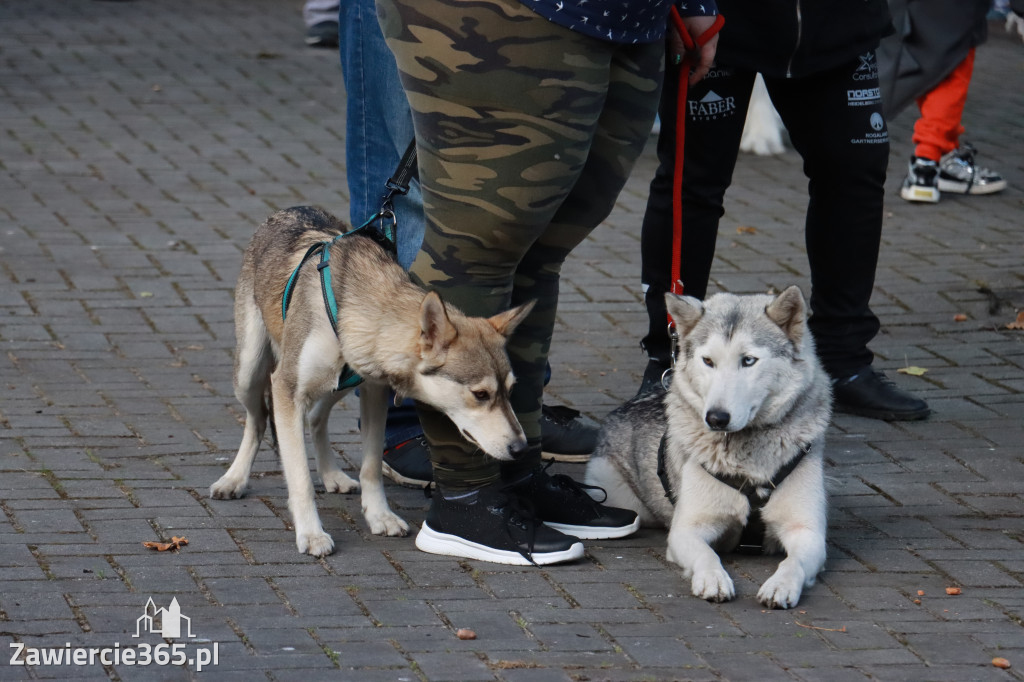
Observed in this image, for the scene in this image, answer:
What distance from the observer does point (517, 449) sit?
395 centimetres

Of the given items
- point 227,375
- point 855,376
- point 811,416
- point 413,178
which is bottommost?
point 227,375

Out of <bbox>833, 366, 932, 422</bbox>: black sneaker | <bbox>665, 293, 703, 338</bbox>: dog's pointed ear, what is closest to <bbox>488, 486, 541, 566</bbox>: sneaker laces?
<bbox>665, 293, 703, 338</bbox>: dog's pointed ear

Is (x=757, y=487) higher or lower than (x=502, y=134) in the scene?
lower

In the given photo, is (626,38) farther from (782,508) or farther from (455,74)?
(782,508)

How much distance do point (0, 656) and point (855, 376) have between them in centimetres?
→ 365

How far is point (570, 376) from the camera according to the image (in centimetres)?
617

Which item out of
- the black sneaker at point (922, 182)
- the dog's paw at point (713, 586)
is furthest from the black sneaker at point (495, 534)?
the black sneaker at point (922, 182)

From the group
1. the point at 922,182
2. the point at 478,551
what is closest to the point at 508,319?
the point at 478,551

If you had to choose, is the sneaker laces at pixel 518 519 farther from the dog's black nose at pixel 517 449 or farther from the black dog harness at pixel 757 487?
the black dog harness at pixel 757 487

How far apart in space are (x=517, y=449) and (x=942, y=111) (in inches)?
243

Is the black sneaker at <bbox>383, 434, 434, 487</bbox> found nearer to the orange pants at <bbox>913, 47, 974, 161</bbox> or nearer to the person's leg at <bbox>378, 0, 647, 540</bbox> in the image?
the person's leg at <bbox>378, 0, 647, 540</bbox>

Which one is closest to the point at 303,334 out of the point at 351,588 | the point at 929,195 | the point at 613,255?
the point at 351,588

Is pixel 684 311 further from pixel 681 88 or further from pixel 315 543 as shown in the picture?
pixel 315 543

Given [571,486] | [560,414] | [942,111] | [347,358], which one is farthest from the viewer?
[942,111]
